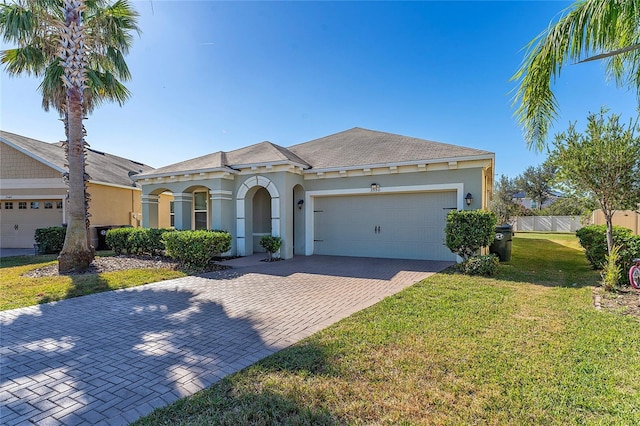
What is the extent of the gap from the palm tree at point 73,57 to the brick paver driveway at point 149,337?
161 inches

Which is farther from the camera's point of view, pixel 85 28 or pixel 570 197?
pixel 85 28

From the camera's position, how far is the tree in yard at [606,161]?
7188mm

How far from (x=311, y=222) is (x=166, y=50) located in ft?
26.9

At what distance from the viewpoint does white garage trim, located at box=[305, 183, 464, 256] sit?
10.7 meters

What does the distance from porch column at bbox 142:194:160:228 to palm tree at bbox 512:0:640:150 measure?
1470 cm

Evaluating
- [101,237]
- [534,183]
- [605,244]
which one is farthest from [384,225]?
[534,183]

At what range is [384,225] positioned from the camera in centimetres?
1214

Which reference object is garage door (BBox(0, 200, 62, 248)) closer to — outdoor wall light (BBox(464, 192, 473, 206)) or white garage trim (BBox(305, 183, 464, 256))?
white garage trim (BBox(305, 183, 464, 256))

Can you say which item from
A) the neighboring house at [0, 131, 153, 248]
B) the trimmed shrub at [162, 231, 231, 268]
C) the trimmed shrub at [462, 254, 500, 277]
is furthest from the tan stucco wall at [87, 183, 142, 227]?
the trimmed shrub at [462, 254, 500, 277]

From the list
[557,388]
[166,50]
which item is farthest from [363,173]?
[557,388]

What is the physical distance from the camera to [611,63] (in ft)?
21.4

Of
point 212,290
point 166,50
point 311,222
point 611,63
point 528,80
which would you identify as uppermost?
point 166,50

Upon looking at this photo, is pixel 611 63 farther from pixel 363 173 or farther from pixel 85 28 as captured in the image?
pixel 85 28

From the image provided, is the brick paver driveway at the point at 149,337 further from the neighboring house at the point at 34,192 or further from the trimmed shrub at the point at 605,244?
the neighboring house at the point at 34,192
